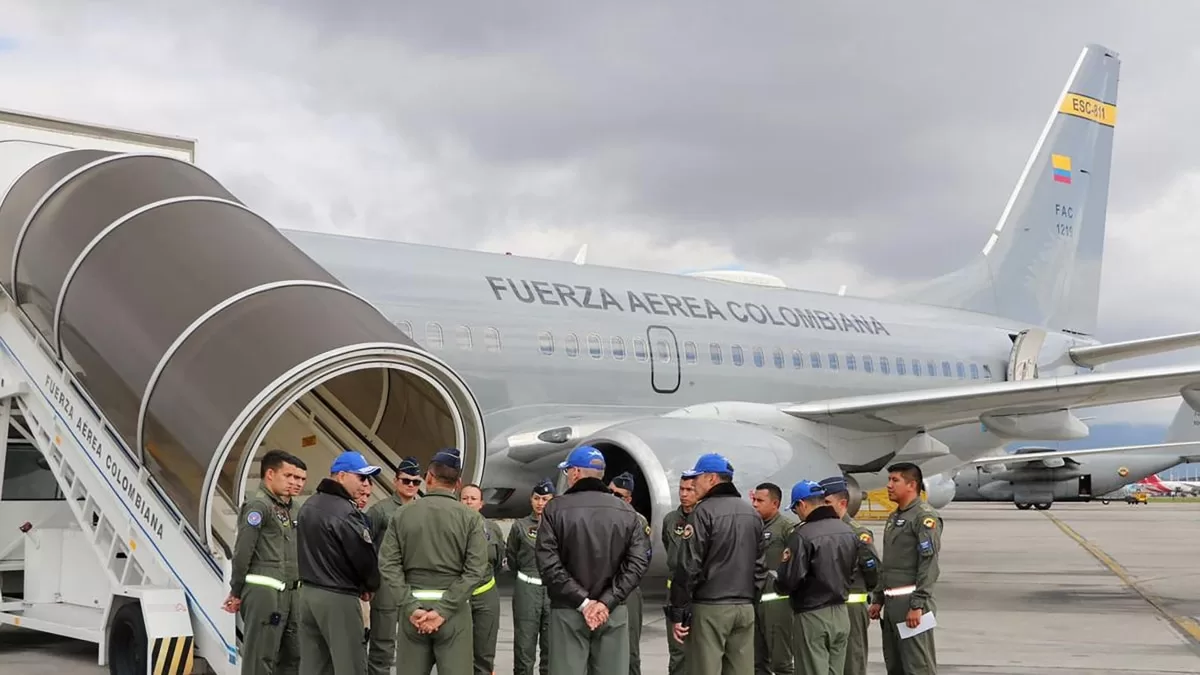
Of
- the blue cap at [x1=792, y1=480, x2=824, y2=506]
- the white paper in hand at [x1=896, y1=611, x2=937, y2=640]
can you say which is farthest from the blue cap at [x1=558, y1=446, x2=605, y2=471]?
the white paper in hand at [x1=896, y1=611, x2=937, y2=640]

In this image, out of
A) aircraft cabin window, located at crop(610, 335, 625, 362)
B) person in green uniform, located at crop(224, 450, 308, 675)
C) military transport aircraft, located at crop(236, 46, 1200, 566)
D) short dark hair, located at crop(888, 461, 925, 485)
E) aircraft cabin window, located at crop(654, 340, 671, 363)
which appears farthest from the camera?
aircraft cabin window, located at crop(654, 340, 671, 363)

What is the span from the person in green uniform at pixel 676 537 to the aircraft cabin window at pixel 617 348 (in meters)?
4.49

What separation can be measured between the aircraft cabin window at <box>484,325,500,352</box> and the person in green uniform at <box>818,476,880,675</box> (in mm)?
4584

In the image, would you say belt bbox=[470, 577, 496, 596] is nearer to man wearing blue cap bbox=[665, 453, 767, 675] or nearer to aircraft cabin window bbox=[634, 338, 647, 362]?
man wearing blue cap bbox=[665, 453, 767, 675]

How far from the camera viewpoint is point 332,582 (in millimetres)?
5715

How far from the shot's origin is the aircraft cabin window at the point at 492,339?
1080 centimetres

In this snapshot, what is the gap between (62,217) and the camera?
303 inches

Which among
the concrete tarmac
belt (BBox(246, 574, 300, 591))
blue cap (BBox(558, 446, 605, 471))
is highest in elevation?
blue cap (BBox(558, 446, 605, 471))

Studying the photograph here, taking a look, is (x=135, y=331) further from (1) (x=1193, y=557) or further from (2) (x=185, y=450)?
(1) (x=1193, y=557)

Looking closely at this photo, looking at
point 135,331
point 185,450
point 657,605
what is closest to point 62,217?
point 135,331

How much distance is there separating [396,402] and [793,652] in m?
3.78

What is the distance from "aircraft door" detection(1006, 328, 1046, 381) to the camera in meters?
17.4

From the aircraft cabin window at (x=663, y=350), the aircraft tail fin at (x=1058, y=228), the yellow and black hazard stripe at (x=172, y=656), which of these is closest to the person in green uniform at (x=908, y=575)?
the yellow and black hazard stripe at (x=172, y=656)

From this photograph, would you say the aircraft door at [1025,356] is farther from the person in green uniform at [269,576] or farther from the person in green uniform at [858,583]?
the person in green uniform at [269,576]
